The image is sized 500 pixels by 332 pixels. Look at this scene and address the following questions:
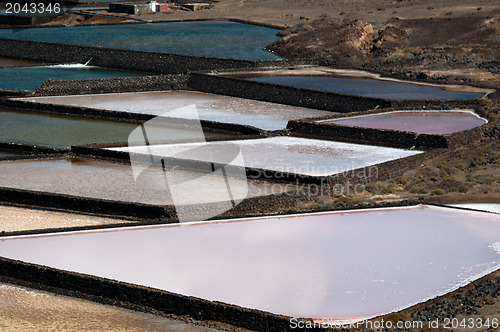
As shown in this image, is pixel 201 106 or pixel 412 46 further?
pixel 412 46

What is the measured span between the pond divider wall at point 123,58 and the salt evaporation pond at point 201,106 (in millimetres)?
3657

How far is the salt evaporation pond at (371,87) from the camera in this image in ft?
121

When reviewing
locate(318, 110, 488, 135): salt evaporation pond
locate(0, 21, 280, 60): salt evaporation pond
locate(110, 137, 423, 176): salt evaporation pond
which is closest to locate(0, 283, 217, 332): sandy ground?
locate(110, 137, 423, 176): salt evaporation pond

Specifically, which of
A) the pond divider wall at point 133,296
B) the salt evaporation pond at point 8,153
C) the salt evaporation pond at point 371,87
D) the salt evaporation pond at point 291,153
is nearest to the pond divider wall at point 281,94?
the salt evaporation pond at point 371,87

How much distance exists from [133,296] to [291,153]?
1131cm

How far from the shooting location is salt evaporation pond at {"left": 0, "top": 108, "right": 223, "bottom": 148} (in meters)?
30.7

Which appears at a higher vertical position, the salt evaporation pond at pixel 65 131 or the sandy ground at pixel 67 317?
the sandy ground at pixel 67 317

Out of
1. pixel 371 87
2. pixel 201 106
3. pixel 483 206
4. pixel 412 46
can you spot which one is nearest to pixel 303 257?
pixel 483 206

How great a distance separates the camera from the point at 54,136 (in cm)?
3147

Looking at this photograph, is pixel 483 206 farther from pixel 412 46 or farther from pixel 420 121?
pixel 412 46

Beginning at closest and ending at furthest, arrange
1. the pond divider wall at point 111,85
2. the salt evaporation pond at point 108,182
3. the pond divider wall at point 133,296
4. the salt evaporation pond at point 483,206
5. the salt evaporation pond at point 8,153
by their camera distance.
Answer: the pond divider wall at point 133,296 < the salt evaporation pond at point 483,206 < the salt evaporation pond at point 108,182 < the salt evaporation pond at point 8,153 < the pond divider wall at point 111,85

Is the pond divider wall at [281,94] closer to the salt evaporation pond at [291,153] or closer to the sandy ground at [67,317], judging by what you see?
the salt evaporation pond at [291,153]

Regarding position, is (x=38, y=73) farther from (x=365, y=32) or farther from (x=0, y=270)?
(x=0, y=270)

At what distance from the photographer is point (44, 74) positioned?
45.5m
